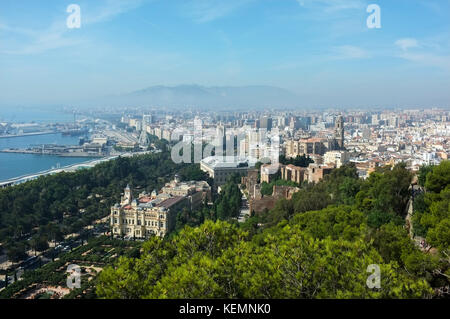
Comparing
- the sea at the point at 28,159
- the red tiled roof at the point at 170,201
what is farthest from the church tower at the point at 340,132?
the sea at the point at 28,159

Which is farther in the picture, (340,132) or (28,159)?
(28,159)

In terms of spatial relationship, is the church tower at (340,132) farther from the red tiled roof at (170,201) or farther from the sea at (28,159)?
the sea at (28,159)

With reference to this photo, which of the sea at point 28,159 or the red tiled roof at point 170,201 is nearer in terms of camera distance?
the red tiled roof at point 170,201

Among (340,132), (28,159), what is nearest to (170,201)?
(340,132)

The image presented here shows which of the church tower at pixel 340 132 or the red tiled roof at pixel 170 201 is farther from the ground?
the church tower at pixel 340 132

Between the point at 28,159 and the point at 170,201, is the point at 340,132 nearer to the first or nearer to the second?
the point at 170,201

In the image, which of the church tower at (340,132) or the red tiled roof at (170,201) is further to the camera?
the church tower at (340,132)

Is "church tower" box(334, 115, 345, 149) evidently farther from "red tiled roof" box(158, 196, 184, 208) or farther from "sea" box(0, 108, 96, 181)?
"sea" box(0, 108, 96, 181)

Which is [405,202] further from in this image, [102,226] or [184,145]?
[184,145]

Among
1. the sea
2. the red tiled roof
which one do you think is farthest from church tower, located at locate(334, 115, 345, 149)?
the sea

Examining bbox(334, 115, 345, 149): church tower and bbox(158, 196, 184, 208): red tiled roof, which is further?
bbox(334, 115, 345, 149): church tower
